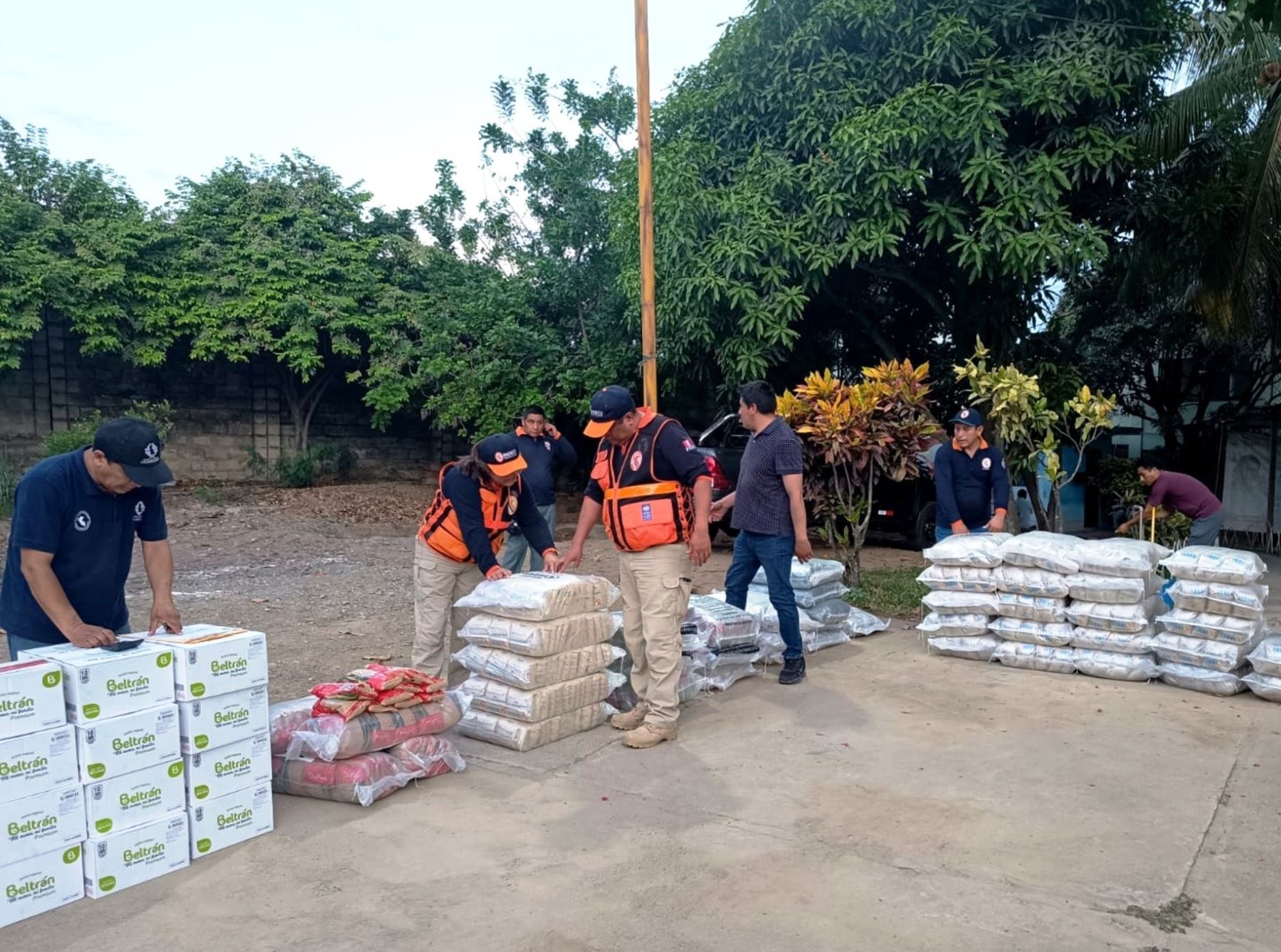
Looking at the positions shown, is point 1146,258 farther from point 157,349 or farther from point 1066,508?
point 157,349

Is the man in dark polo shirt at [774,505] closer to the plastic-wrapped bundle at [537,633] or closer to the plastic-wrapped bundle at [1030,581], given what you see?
the plastic-wrapped bundle at [537,633]

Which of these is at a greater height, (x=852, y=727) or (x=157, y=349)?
(x=157, y=349)

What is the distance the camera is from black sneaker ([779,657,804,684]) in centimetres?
609

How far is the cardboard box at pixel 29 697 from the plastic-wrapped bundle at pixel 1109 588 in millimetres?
5626

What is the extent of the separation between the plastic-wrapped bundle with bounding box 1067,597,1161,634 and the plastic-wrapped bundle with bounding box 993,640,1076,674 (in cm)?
23

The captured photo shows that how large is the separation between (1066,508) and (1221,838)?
46.1ft

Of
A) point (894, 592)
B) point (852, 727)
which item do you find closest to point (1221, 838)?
point (852, 727)

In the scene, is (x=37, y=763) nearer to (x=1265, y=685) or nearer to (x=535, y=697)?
(x=535, y=697)

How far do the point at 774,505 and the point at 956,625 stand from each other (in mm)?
1749

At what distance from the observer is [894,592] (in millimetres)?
8984

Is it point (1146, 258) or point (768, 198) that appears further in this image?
point (1146, 258)

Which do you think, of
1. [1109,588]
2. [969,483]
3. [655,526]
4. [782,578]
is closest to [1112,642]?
[1109,588]

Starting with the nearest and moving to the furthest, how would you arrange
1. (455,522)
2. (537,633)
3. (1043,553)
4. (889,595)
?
(537,633), (455,522), (1043,553), (889,595)

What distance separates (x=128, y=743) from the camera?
3.42 metres
